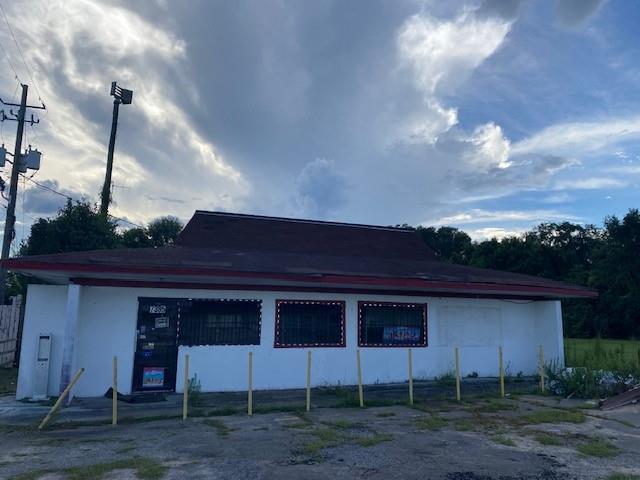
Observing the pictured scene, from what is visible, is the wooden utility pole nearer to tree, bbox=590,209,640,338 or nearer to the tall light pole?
the tall light pole

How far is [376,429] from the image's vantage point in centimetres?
890

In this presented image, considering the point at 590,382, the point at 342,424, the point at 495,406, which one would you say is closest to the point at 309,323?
the point at 342,424

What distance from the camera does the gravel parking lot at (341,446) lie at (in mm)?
6441

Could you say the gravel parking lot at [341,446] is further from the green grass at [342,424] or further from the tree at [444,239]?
the tree at [444,239]

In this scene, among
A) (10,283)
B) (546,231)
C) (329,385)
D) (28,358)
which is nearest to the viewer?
(28,358)

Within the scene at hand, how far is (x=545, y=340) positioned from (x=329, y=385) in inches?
316

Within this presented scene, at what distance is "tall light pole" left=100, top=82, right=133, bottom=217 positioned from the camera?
32.8m

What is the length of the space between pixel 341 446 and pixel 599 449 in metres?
4.08

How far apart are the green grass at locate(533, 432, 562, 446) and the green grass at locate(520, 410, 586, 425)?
105 centimetres

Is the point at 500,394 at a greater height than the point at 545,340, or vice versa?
the point at 545,340

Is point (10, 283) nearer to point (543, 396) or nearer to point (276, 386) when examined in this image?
point (276, 386)

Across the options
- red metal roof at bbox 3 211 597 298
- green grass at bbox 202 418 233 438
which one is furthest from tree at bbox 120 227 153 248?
green grass at bbox 202 418 233 438

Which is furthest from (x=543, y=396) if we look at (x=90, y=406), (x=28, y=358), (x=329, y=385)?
(x=28, y=358)

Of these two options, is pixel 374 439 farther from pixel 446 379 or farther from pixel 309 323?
pixel 446 379
